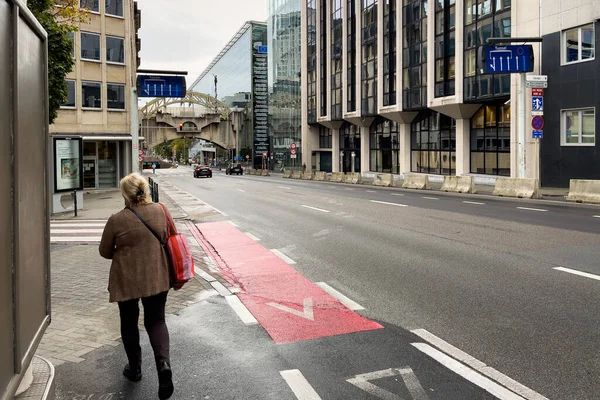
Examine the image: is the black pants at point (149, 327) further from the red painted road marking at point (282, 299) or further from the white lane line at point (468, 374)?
the white lane line at point (468, 374)

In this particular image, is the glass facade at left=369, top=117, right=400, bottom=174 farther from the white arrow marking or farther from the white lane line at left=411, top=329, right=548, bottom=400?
the white lane line at left=411, top=329, right=548, bottom=400

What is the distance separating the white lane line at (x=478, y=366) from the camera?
4312 millimetres

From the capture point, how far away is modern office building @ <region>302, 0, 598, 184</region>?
88.4ft

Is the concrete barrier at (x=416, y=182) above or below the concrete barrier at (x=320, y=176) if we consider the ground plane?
below

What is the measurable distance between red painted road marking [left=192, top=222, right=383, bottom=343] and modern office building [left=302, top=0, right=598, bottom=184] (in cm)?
1922

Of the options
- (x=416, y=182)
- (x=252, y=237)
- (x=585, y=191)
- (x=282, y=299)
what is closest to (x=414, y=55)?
(x=416, y=182)

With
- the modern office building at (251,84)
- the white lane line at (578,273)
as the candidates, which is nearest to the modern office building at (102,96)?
the white lane line at (578,273)

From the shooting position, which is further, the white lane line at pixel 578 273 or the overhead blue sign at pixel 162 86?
the overhead blue sign at pixel 162 86

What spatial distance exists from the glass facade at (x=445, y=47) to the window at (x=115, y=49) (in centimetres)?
2135

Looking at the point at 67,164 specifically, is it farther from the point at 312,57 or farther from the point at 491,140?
the point at 312,57

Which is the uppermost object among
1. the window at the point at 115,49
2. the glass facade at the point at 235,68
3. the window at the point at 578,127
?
the glass facade at the point at 235,68

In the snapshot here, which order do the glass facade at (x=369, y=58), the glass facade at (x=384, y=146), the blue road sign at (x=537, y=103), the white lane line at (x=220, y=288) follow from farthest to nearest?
the glass facade at (x=369, y=58), the glass facade at (x=384, y=146), the blue road sign at (x=537, y=103), the white lane line at (x=220, y=288)

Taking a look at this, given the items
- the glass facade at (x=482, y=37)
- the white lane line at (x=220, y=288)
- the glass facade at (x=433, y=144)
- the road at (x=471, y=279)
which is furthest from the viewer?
the glass facade at (x=433, y=144)

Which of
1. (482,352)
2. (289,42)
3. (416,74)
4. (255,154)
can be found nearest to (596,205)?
(482,352)
